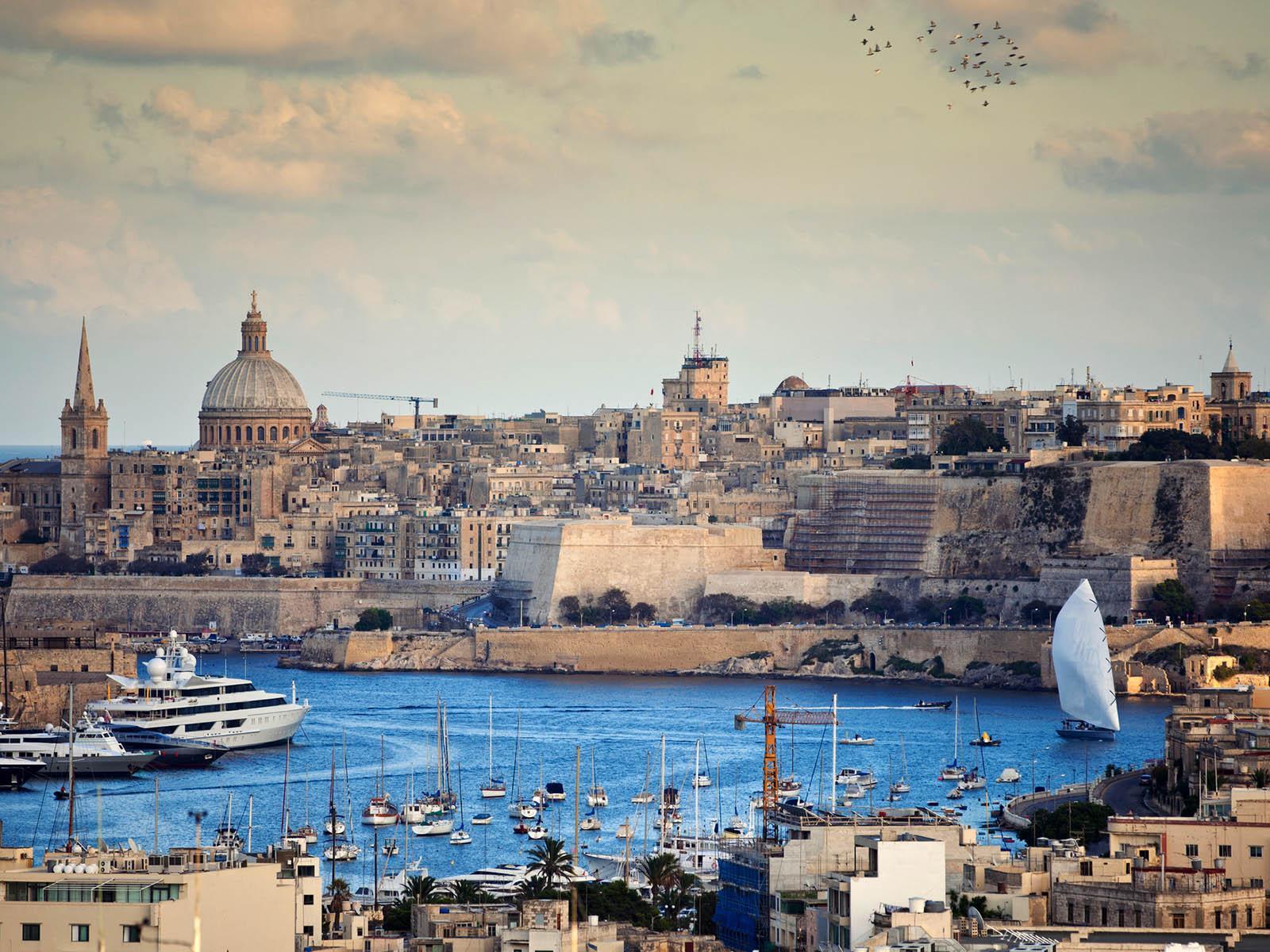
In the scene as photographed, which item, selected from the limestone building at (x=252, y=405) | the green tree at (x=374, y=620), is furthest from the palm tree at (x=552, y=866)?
the limestone building at (x=252, y=405)

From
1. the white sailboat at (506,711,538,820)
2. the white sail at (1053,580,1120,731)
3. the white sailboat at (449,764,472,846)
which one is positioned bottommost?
the white sailboat at (449,764,472,846)

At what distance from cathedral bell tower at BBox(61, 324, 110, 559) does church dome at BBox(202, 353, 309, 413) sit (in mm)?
7777

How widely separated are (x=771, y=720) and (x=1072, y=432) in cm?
4406

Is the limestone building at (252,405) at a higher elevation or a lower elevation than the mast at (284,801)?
higher

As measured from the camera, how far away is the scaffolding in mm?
77312

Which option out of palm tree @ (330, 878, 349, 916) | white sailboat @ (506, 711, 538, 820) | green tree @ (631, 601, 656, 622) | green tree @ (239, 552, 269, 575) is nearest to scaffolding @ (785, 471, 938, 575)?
green tree @ (631, 601, 656, 622)

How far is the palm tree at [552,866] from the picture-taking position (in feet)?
101

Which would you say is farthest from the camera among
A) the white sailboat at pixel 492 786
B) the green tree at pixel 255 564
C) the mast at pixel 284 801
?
the green tree at pixel 255 564

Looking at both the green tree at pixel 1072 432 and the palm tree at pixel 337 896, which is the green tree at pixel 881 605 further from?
the palm tree at pixel 337 896

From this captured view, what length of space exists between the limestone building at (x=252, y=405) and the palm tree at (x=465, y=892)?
7283 cm

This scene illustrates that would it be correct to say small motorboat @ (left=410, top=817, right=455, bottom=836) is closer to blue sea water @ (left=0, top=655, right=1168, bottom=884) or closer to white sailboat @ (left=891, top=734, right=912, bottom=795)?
blue sea water @ (left=0, top=655, right=1168, bottom=884)

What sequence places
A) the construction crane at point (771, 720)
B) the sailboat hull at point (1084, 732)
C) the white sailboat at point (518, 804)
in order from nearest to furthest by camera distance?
the construction crane at point (771, 720) → the white sailboat at point (518, 804) → the sailboat hull at point (1084, 732)

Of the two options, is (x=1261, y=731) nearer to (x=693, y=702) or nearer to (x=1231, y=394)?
(x=693, y=702)

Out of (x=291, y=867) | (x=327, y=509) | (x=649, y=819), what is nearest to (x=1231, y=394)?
(x=327, y=509)
